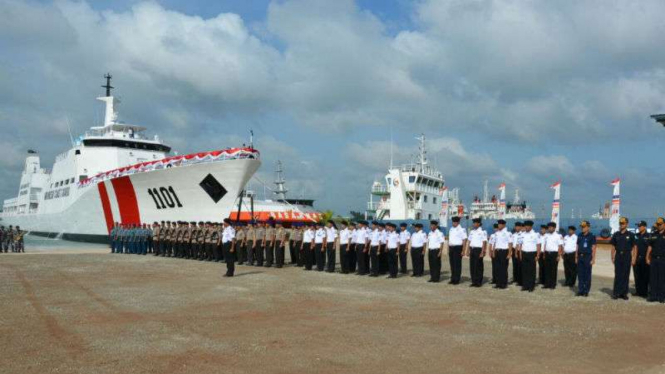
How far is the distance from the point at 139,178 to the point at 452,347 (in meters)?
22.4

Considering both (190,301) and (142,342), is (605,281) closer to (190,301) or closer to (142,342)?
(190,301)

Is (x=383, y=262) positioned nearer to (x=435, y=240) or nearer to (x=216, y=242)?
(x=435, y=240)

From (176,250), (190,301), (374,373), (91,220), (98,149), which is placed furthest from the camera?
(98,149)

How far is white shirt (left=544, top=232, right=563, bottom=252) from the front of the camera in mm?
11078

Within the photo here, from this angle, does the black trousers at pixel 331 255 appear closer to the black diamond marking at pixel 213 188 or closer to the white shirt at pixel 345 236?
the white shirt at pixel 345 236

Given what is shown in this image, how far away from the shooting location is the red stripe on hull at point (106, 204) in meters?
27.5

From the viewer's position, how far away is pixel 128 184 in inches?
1036

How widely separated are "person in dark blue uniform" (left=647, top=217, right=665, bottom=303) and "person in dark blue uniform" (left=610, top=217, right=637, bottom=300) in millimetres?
335

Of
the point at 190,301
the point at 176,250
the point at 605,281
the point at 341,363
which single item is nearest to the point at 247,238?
the point at 176,250

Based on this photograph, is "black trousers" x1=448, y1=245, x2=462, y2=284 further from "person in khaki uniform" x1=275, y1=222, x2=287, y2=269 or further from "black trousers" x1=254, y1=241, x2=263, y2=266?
"black trousers" x1=254, y1=241, x2=263, y2=266

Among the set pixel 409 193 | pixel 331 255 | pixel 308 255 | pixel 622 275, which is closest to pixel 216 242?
pixel 308 255

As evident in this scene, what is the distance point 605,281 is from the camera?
1294 centimetres

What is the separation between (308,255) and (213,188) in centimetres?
1092

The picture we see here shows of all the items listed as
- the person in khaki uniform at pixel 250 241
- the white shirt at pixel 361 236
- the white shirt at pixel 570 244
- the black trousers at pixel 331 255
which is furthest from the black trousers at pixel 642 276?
the person in khaki uniform at pixel 250 241
